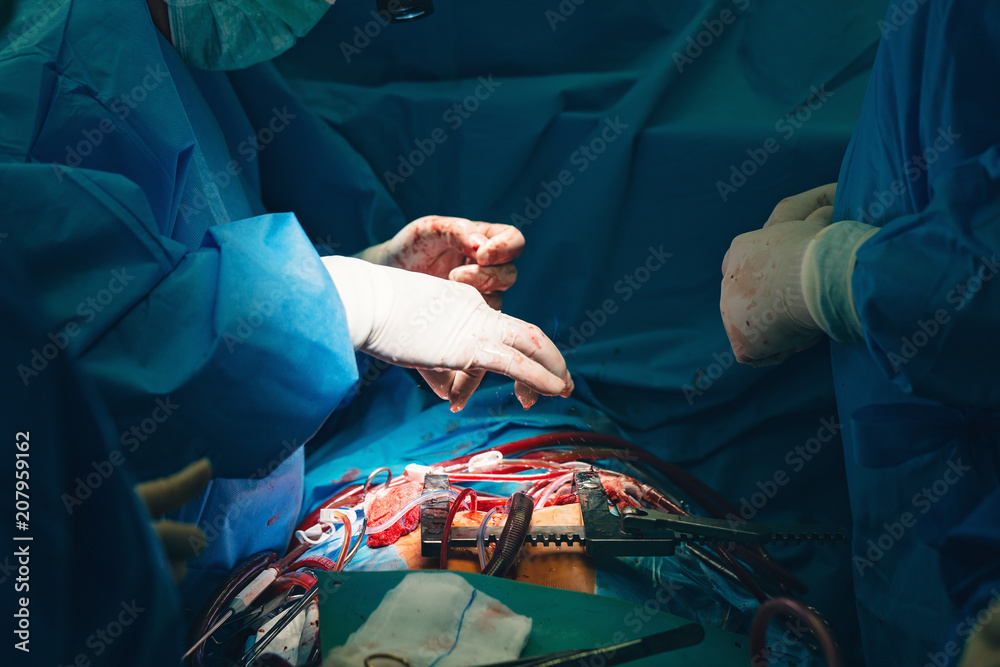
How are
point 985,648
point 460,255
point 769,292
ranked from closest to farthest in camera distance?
1. point 985,648
2. point 769,292
3. point 460,255

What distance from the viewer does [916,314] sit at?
0.81 meters

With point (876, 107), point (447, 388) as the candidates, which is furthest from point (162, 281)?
point (876, 107)

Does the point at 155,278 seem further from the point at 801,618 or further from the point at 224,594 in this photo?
the point at 801,618

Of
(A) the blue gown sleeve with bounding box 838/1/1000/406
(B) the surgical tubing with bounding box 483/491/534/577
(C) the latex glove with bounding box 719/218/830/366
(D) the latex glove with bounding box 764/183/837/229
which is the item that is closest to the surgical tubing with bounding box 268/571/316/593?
(B) the surgical tubing with bounding box 483/491/534/577

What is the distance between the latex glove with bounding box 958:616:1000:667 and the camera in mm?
766

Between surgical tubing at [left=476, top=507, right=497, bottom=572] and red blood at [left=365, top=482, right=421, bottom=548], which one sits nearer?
surgical tubing at [left=476, top=507, right=497, bottom=572]

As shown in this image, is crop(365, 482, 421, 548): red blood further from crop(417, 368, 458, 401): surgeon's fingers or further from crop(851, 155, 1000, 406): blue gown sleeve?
crop(851, 155, 1000, 406): blue gown sleeve

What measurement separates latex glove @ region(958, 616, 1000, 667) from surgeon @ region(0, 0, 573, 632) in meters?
0.90

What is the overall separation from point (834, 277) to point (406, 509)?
100 cm

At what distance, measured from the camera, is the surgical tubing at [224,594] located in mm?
1160

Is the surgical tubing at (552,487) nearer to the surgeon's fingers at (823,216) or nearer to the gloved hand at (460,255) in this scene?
the gloved hand at (460,255)

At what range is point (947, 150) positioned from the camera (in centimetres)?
83

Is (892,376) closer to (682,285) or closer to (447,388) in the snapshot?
(682,285)

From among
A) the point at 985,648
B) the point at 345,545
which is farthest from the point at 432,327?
the point at 985,648
